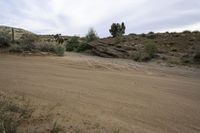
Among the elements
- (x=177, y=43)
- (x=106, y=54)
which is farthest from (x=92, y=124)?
(x=177, y=43)

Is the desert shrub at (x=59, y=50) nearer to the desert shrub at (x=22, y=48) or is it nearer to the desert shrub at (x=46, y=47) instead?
the desert shrub at (x=46, y=47)

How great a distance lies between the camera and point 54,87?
29.5 feet

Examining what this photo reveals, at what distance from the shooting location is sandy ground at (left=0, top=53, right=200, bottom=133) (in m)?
6.27

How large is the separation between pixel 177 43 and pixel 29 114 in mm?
26401


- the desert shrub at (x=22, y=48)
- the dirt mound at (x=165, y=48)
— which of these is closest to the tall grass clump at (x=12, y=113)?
the desert shrub at (x=22, y=48)

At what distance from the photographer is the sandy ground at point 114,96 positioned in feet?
20.6

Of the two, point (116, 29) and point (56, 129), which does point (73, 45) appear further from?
Answer: point (56, 129)

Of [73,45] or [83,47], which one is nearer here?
[83,47]

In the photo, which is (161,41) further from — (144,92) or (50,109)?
(50,109)

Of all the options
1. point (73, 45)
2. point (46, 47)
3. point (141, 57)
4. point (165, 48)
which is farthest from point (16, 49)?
point (73, 45)

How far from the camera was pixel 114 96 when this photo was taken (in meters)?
8.41

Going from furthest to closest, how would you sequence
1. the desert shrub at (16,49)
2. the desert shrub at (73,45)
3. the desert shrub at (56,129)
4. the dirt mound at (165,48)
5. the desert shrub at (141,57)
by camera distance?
the desert shrub at (73,45)
the dirt mound at (165,48)
the desert shrub at (141,57)
the desert shrub at (16,49)
the desert shrub at (56,129)

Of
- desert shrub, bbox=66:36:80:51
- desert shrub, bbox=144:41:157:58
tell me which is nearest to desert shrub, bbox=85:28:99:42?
desert shrub, bbox=66:36:80:51

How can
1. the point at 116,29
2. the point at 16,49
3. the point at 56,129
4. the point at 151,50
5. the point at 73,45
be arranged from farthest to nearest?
the point at 116,29, the point at 73,45, the point at 151,50, the point at 16,49, the point at 56,129
